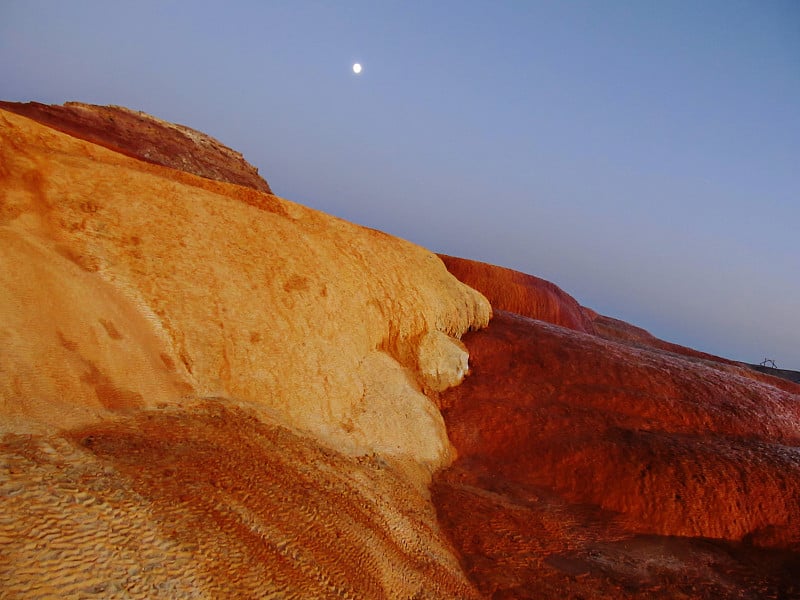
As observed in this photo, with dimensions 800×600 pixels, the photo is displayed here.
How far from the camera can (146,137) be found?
27.6m

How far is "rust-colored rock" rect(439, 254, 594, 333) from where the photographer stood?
27.4 metres

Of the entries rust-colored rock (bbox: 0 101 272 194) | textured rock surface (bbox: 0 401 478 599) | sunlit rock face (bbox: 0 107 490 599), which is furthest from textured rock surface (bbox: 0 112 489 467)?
rust-colored rock (bbox: 0 101 272 194)

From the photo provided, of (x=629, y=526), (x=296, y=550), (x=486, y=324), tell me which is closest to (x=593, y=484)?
(x=629, y=526)

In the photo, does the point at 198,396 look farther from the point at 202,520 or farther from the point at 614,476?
the point at 614,476

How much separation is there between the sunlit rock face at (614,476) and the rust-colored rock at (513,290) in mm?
12320

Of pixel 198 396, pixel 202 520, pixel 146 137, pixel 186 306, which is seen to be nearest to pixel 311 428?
pixel 198 396

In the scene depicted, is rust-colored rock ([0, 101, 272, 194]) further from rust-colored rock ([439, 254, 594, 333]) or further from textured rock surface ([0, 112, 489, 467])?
textured rock surface ([0, 112, 489, 467])

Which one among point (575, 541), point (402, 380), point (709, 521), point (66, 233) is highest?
point (66, 233)

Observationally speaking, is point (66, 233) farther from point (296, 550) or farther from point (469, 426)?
point (469, 426)

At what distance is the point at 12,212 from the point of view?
22.2ft

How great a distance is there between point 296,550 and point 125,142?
27.6 metres

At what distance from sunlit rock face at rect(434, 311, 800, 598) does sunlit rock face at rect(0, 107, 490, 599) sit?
109cm

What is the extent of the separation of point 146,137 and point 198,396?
2619cm

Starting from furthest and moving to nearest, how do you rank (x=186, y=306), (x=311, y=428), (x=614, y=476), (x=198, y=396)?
1. (x=614, y=476)
2. (x=311, y=428)
3. (x=186, y=306)
4. (x=198, y=396)
